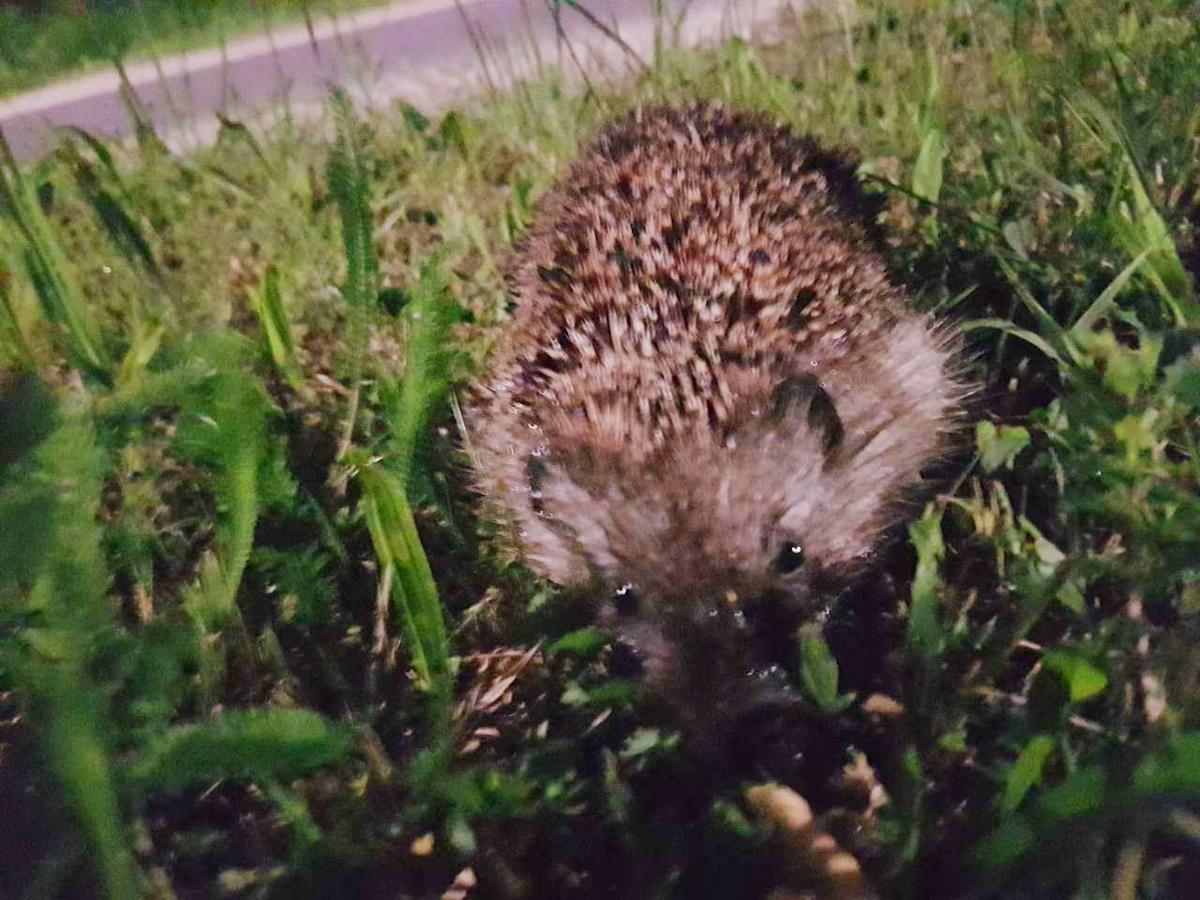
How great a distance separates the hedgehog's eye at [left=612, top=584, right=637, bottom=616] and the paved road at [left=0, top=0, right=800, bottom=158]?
274 centimetres

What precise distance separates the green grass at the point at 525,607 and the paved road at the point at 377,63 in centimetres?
169

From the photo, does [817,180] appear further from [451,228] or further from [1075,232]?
[451,228]

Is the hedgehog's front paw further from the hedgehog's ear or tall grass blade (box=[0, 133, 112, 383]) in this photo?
tall grass blade (box=[0, 133, 112, 383])

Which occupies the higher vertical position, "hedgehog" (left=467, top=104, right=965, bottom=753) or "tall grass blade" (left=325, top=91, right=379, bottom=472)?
"tall grass blade" (left=325, top=91, right=379, bottom=472)

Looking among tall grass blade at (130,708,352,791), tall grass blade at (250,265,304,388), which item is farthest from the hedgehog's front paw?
tall grass blade at (250,265,304,388)

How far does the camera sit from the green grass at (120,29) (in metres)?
6.25

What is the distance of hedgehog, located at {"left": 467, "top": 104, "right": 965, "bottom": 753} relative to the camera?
1.98 meters

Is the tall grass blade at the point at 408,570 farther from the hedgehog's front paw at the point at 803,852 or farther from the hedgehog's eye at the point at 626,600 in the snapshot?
the hedgehog's front paw at the point at 803,852

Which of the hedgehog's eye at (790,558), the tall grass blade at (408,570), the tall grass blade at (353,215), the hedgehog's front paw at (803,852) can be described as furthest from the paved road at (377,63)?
the hedgehog's front paw at (803,852)

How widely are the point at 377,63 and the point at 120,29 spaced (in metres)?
2.33

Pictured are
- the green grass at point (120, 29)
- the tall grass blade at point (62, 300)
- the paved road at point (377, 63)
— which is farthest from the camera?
the green grass at point (120, 29)

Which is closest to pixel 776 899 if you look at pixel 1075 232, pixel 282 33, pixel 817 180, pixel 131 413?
pixel 131 413

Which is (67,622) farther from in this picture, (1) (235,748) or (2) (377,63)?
(2) (377,63)

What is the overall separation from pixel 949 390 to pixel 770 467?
0.64 m
